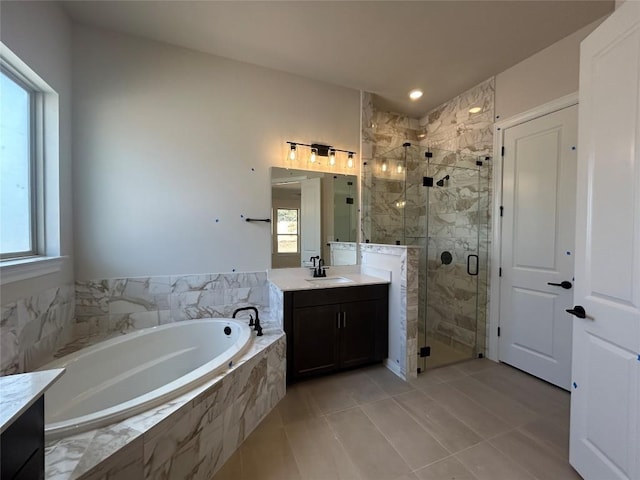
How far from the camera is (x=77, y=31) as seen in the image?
2109 millimetres

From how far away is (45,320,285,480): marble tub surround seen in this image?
3.17ft

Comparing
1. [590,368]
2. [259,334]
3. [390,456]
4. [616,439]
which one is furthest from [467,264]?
[259,334]

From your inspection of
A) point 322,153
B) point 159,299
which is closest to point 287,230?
point 322,153

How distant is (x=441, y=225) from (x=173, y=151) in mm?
3011

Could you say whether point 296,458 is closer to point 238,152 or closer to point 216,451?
point 216,451

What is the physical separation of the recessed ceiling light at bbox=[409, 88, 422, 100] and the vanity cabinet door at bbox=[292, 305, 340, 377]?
2.62 m

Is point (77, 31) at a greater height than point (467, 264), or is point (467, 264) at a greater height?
point (77, 31)

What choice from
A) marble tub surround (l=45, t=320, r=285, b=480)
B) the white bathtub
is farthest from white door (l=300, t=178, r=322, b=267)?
marble tub surround (l=45, t=320, r=285, b=480)

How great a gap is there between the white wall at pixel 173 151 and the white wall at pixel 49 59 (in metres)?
0.09

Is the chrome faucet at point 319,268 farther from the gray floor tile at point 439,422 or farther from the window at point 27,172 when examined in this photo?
the window at point 27,172

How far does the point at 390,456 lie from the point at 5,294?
91.7 inches

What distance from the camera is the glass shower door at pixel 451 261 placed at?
9.73 ft

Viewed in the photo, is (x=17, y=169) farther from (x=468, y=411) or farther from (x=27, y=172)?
(x=468, y=411)

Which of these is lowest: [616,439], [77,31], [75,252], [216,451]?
[216,451]
